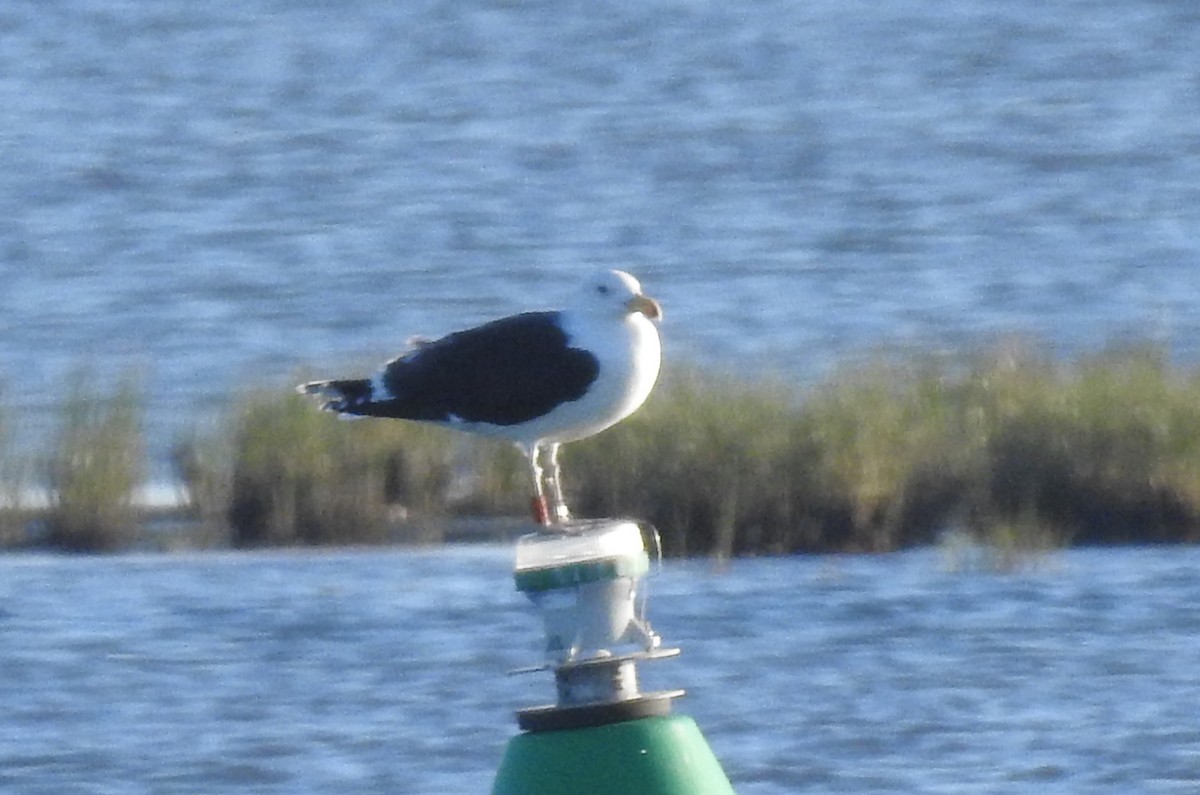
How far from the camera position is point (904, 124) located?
24.1m

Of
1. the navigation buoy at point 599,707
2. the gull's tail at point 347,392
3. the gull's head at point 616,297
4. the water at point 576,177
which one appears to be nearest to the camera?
the navigation buoy at point 599,707

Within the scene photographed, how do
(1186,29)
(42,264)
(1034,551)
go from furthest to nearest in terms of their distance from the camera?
(1186,29) < (42,264) < (1034,551)

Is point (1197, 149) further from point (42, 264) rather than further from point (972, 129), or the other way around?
point (42, 264)

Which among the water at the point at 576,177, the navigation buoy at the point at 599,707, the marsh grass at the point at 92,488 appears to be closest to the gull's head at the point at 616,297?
the navigation buoy at the point at 599,707

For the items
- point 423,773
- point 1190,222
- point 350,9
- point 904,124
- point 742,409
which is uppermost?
point 350,9

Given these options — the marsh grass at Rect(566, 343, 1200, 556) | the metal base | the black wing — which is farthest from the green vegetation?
A: the metal base

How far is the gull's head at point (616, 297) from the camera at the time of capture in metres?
6.13

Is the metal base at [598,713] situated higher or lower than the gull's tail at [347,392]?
lower

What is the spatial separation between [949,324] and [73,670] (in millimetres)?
7826

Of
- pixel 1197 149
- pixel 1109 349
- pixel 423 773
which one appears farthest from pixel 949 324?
pixel 423 773

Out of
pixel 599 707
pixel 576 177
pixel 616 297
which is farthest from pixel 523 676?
pixel 576 177

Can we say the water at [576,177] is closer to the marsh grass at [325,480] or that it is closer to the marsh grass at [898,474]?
the marsh grass at [325,480]

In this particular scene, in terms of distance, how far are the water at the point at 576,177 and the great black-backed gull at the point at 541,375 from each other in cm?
598

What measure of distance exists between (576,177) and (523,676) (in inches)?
525
